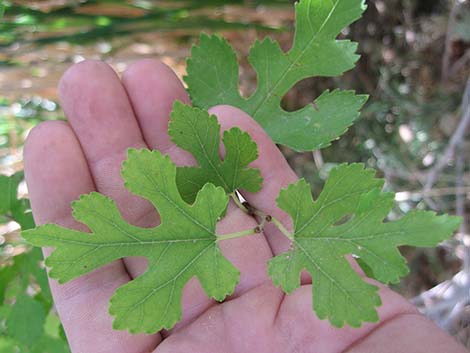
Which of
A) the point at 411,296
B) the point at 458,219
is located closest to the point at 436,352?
the point at 458,219

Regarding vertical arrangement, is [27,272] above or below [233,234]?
below

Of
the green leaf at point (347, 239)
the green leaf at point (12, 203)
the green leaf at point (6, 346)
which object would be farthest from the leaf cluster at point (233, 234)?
the green leaf at point (6, 346)

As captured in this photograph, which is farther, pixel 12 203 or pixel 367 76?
pixel 367 76

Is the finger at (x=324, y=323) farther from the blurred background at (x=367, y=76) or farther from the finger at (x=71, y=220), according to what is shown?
the blurred background at (x=367, y=76)

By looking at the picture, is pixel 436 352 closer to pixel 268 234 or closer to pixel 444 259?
pixel 268 234

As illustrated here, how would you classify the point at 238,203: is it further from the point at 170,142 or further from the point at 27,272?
the point at 27,272

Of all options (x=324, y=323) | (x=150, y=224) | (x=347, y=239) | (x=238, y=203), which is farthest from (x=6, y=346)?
(x=347, y=239)

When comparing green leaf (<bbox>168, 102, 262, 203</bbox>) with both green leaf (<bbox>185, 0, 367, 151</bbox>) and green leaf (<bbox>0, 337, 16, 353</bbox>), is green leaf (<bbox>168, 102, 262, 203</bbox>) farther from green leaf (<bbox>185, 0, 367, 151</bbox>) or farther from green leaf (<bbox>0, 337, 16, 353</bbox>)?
green leaf (<bbox>0, 337, 16, 353</bbox>)
